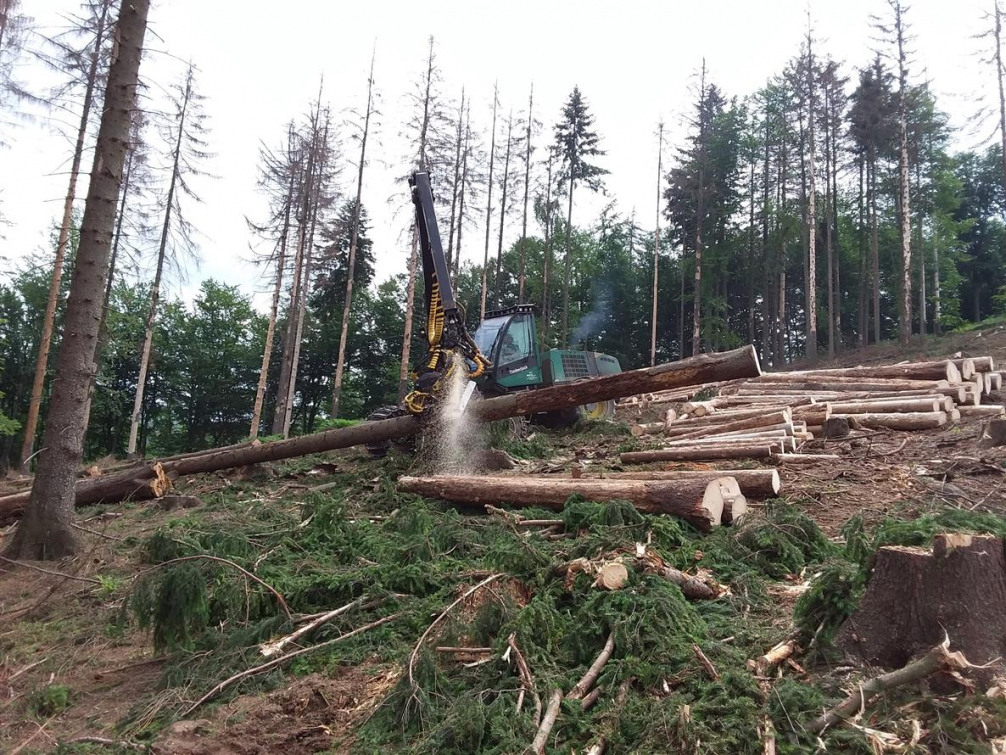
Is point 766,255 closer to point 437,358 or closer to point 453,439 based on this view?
point 437,358

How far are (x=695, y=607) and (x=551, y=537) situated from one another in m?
1.69

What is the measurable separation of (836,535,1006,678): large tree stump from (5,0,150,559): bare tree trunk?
6.90 m

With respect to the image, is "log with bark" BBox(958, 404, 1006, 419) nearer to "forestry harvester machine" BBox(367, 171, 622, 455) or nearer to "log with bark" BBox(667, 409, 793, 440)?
"log with bark" BBox(667, 409, 793, 440)

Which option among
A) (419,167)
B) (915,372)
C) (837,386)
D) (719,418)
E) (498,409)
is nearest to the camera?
(498,409)

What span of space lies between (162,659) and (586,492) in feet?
11.6

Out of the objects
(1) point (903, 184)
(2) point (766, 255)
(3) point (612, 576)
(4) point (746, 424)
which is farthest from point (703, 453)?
(2) point (766, 255)

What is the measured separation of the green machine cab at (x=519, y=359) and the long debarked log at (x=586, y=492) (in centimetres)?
386

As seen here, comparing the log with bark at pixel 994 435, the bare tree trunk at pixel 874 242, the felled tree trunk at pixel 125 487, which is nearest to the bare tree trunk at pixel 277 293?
the felled tree trunk at pixel 125 487

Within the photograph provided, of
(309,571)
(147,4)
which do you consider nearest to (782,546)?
(309,571)

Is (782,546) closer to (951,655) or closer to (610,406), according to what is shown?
(951,655)

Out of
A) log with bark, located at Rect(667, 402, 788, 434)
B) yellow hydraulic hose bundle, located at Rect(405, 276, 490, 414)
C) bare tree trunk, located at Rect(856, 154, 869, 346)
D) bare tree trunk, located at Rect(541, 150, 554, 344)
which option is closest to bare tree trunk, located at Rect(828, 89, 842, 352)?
bare tree trunk, located at Rect(856, 154, 869, 346)

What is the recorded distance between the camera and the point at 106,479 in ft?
30.2

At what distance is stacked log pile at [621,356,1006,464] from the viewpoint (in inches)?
333

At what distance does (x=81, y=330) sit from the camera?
6.46 metres
